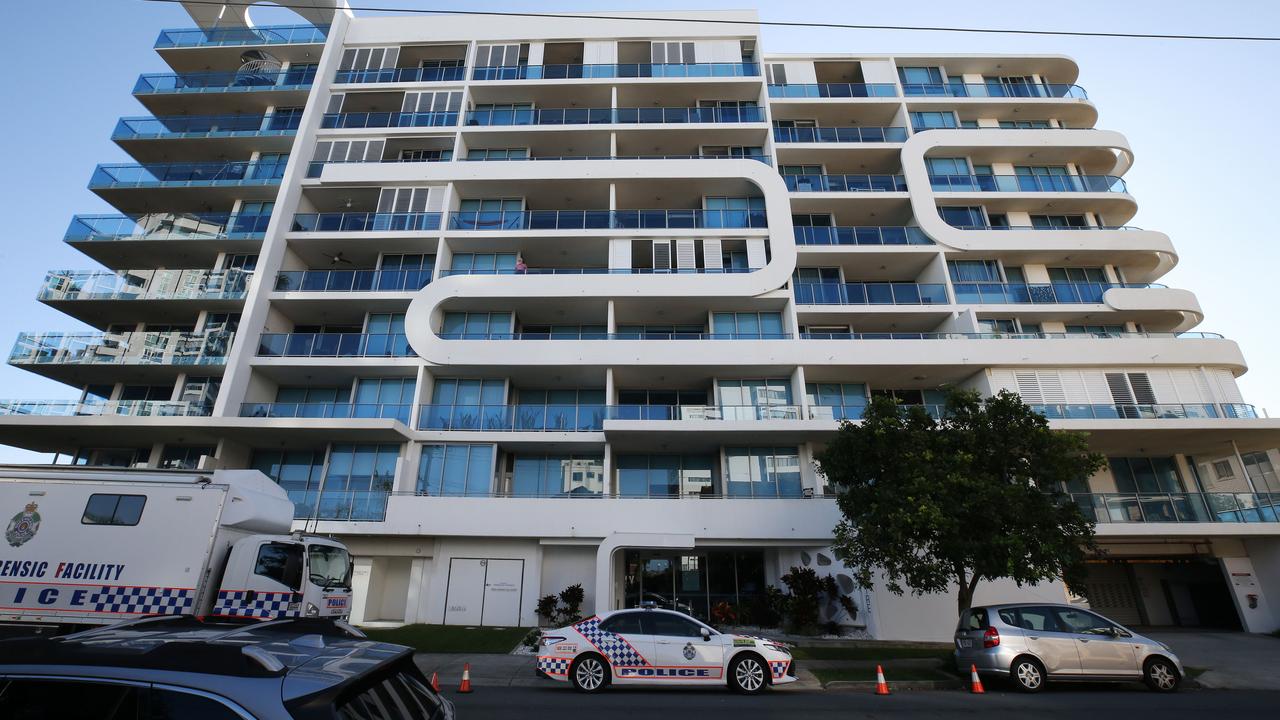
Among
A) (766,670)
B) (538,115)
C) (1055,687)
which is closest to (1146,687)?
(1055,687)

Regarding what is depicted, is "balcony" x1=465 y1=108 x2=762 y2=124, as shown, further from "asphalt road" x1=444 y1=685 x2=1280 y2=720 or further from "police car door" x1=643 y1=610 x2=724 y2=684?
"asphalt road" x1=444 y1=685 x2=1280 y2=720

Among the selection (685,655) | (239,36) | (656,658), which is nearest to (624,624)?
(656,658)

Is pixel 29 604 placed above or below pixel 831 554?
below

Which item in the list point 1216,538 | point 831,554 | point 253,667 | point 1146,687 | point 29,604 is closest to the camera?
point 253,667

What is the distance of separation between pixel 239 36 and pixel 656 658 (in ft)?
123

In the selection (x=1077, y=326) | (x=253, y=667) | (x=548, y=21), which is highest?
(x=548, y=21)

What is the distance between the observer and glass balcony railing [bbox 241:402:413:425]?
78.6 ft

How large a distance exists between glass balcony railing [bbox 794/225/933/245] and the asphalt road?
20.1 meters

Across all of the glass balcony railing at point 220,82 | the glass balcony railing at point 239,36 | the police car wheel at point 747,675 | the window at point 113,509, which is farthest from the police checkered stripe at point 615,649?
the glass balcony railing at point 239,36

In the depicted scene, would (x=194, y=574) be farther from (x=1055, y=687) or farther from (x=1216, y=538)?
(x=1216, y=538)

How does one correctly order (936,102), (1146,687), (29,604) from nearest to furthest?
(29,604) → (1146,687) → (936,102)

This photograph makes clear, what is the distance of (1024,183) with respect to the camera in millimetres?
29000

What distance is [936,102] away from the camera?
1210 inches

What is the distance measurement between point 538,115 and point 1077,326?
28570 mm
